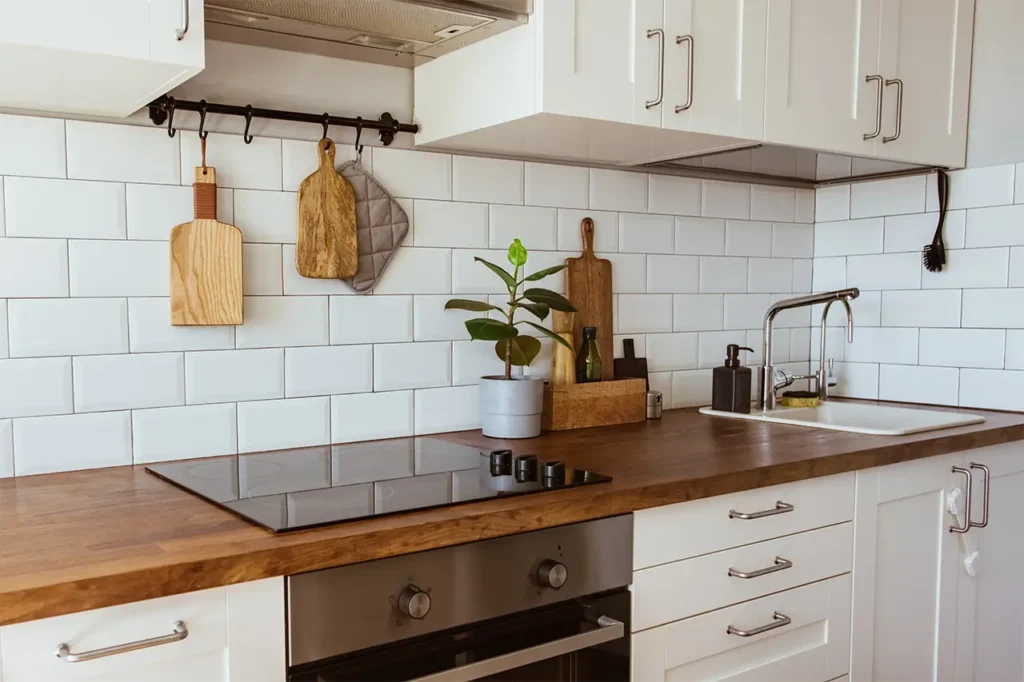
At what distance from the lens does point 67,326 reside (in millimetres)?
1606

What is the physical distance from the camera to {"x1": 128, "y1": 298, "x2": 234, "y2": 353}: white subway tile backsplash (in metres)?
1.67

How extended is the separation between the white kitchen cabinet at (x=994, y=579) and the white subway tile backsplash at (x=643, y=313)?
81 centimetres

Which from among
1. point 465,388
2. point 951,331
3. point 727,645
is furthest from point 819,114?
point 727,645

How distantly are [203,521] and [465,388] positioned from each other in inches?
36.0

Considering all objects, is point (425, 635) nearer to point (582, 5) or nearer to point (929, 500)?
point (582, 5)

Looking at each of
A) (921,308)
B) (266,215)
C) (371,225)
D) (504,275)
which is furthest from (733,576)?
(921,308)

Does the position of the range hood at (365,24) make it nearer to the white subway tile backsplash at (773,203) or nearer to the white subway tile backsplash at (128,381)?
the white subway tile backsplash at (128,381)

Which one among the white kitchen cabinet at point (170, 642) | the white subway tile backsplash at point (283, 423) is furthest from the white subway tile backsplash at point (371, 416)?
the white kitchen cabinet at point (170, 642)

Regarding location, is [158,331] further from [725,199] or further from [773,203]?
[773,203]

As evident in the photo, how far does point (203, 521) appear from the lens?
1.26m

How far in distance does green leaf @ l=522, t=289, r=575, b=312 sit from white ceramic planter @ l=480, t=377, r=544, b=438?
168 millimetres

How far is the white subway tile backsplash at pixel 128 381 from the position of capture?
163 centimetres

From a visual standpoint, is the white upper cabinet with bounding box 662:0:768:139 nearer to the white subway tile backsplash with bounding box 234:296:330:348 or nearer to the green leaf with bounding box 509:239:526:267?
the green leaf with bounding box 509:239:526:267

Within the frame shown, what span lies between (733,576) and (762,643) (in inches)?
7.1
